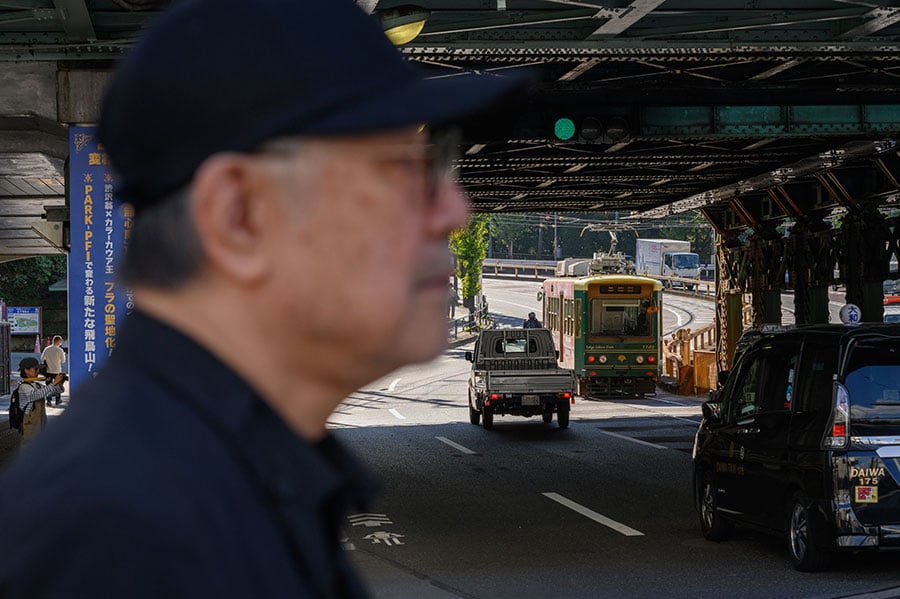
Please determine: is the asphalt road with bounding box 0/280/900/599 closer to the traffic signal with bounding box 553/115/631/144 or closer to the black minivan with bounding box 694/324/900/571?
the black minivan with bounding box 694/324/900/571

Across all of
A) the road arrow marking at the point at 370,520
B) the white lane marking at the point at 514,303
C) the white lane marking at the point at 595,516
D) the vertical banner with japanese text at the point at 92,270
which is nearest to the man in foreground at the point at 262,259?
the vertical banner with japanese text at the point at 92,270

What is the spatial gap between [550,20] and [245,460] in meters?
12.1

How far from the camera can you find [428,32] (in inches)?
504

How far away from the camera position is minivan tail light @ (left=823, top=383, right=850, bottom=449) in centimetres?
1056

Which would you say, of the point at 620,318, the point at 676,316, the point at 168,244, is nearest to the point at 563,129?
the point at 168,244

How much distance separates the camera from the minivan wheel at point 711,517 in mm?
12625

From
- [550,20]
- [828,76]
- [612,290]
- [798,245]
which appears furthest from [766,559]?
[612,290]

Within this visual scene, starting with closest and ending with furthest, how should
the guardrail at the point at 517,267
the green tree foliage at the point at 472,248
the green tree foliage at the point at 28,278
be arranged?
the green tree foliage at the point at 28,278 < the green tree foliage at the point at 472,248 < the guardrail at the point at 517,267

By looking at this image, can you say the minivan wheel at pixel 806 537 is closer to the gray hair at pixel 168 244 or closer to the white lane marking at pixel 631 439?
the gray hair at pixel 168 244

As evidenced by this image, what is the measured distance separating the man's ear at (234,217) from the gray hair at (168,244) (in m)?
0.01

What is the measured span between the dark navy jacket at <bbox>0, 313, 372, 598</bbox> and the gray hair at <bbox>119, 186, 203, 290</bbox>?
0.05 meters

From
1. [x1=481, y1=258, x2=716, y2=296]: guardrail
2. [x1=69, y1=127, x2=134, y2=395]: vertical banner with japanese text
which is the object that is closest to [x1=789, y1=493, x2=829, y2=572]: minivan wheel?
[x1=69, y1=127, x2=134, y2=395]: vertical banner with japanese text

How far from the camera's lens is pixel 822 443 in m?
10.6

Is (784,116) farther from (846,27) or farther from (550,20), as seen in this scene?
(550,20)
